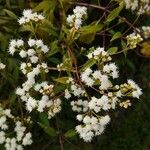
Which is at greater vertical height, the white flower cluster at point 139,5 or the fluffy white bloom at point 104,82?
the white flower cluster at point 139,5

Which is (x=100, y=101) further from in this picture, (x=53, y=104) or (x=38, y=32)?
(x=38, y=32)

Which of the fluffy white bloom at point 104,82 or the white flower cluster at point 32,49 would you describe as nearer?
the fluffy white bloom at point 104,82

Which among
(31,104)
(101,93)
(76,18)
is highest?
(76,18)

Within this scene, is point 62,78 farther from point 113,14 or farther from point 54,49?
point 113,14

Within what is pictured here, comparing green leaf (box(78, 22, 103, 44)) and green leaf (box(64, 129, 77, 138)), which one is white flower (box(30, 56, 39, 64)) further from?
green leaf (box(64, 129, 77, 138))

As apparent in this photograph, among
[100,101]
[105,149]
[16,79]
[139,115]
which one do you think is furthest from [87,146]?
[100,101]

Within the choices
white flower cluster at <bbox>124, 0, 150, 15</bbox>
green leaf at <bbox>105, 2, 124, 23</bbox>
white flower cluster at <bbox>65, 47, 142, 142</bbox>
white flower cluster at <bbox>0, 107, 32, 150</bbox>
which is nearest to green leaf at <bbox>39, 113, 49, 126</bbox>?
white flower cluster at <bbox>0, 107, 32, 150</bbox>

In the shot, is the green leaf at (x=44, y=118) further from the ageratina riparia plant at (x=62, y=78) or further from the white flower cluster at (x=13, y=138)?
the white flower cluster at (x=13, y=138)

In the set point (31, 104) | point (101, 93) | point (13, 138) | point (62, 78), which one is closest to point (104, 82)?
point (101, 93)

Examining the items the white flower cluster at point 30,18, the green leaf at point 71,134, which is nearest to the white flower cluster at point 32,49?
the white flower cluster at point 30,18
